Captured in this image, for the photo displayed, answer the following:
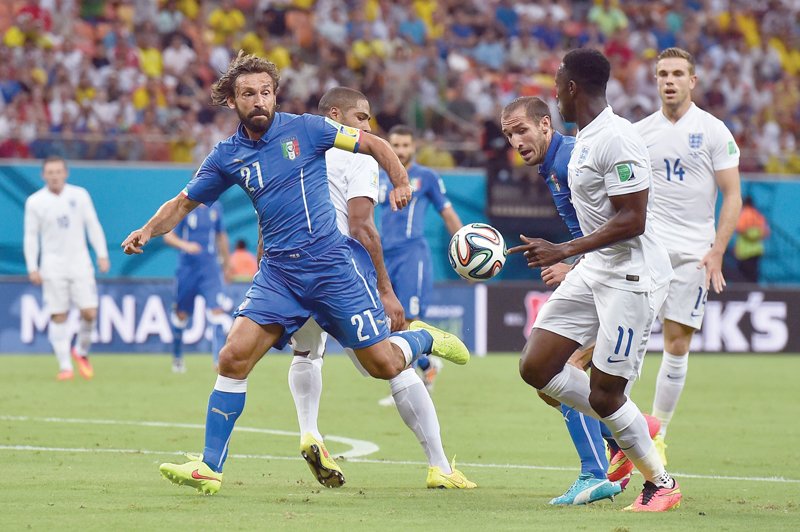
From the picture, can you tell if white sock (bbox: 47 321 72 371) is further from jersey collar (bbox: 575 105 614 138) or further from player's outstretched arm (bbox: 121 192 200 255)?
jersey collar (bbox: 575 105 614 138)

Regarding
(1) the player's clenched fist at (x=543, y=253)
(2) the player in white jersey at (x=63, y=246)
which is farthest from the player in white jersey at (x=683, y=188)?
(2) the player in white jersey at (x=63, y=246)

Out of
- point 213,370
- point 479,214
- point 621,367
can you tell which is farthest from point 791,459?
point 479,214

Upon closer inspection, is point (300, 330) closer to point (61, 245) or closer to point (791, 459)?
point (791, 459)

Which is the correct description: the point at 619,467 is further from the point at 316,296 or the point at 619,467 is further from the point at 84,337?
the point at 84,337

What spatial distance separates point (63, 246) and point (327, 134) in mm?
10195

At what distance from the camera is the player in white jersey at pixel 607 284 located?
689cm

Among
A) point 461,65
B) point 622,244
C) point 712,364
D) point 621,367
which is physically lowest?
point 712,364

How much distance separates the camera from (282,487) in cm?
803

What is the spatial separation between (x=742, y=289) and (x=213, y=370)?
28.8ft

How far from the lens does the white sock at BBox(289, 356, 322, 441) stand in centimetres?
868

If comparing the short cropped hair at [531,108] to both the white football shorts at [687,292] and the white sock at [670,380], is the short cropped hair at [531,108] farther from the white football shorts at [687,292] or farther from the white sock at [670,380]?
the white sock at [670,380]

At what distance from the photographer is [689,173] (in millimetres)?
9695

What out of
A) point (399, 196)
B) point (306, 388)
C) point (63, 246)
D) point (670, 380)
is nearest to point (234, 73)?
point (399, 196)

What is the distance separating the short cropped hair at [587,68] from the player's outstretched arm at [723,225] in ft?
8.21
